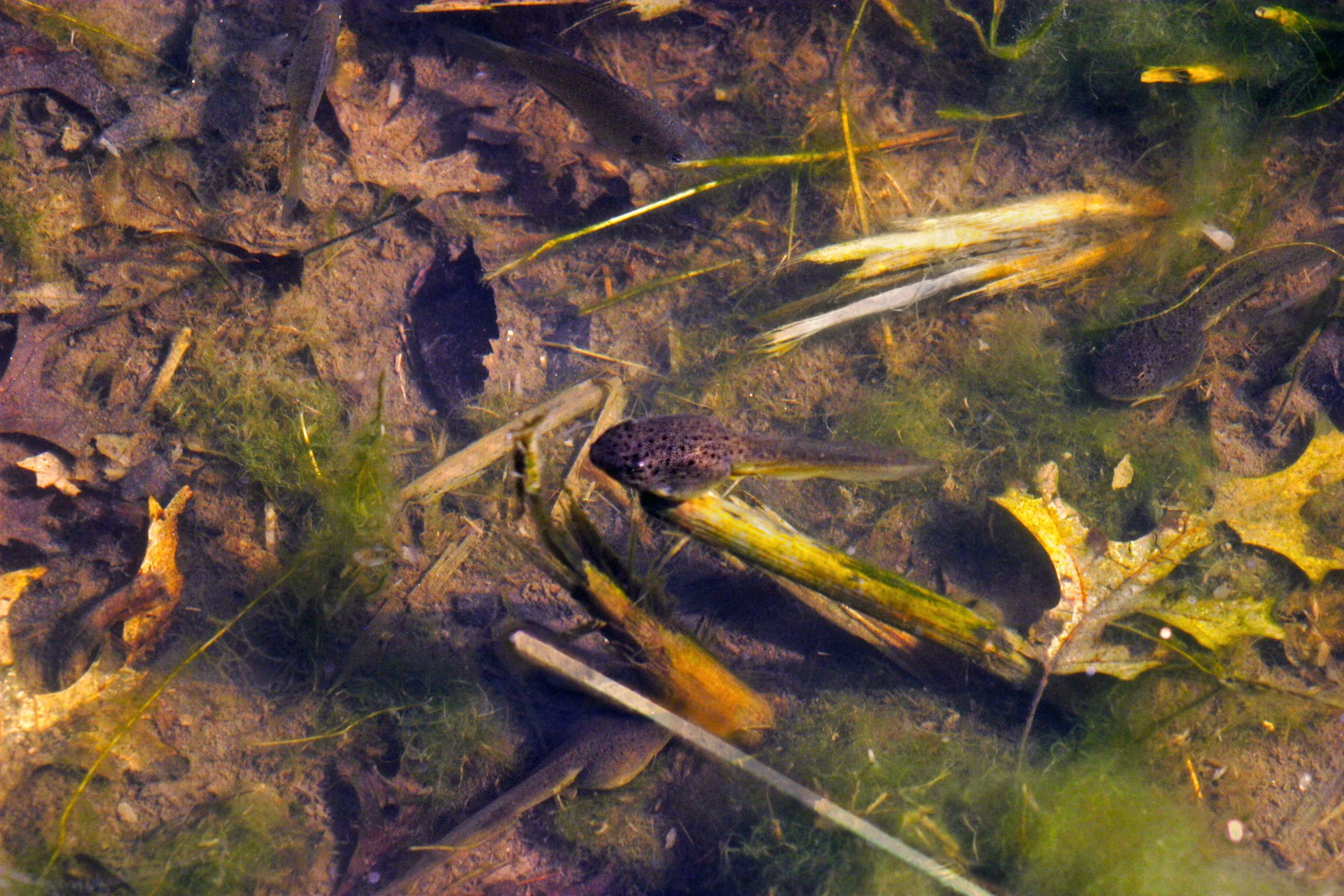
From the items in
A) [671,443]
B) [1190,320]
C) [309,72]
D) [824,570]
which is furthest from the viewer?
[1190,320]

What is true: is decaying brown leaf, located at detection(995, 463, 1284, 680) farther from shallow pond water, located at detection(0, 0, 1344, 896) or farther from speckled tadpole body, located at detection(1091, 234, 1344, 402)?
speckled tadpole body, located at detection(1091, 234, 1344, 402)

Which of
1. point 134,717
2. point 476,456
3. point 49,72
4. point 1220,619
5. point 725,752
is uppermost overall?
→ point 49,72

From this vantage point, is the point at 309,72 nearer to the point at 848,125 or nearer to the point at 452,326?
the point at 452,326

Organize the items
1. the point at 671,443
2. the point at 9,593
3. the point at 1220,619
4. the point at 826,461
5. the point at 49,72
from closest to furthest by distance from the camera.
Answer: the point at 671,443, the point at 1220,619, the point at 826,461, the point at 9,593, the point at 49,72

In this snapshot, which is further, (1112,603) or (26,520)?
(26,520)

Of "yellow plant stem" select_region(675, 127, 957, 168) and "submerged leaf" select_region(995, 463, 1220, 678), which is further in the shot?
"yellow plant stem" select_region(675, 127, 957, 168)

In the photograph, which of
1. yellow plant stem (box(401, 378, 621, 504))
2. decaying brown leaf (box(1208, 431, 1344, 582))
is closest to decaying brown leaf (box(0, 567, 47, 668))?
yellow plant stem (box(401, 378, 621, 504))

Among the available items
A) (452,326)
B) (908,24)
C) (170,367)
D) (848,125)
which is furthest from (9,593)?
(908,24)
